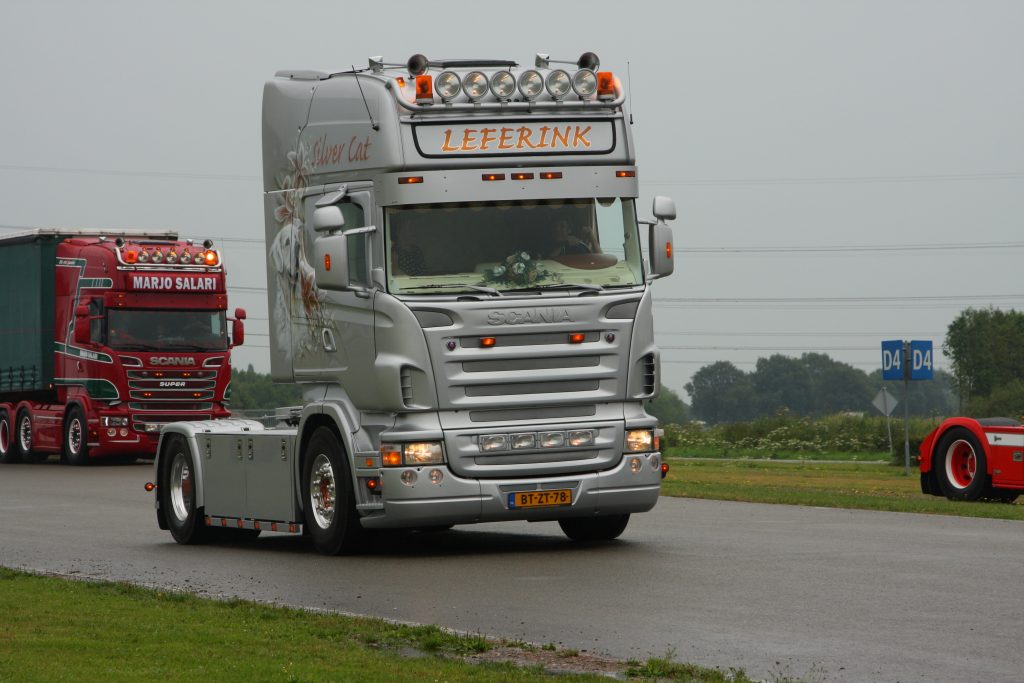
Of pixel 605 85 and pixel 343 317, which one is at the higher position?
pixel 605 85

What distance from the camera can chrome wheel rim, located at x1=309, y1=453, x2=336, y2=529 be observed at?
51.9ft

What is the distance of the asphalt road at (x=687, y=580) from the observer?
9867mm

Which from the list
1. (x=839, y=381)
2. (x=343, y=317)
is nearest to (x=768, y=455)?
(x=343, y=317)

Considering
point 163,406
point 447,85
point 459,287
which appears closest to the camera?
point 459,287

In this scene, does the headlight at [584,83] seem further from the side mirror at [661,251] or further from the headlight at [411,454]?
the headlight at [411,454]

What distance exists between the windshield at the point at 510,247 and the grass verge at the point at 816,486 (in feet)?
22.8

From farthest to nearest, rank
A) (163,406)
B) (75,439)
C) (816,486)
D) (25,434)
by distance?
(25,434) < (75,439) < (163,406) < (816,486)

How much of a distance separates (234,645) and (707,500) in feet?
48.7

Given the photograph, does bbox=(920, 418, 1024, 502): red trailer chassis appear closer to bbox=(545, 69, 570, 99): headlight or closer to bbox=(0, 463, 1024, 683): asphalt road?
bbox=(0, 463, 1024, 683): asphalt road

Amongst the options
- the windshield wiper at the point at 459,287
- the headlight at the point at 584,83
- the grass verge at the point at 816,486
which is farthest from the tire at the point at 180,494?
the grass verge at the point at 816,486

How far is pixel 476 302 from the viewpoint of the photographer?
1495cm

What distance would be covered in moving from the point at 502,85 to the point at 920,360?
78.2ft

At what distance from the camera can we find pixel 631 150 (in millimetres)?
15867

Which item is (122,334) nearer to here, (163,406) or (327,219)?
(163,406)
